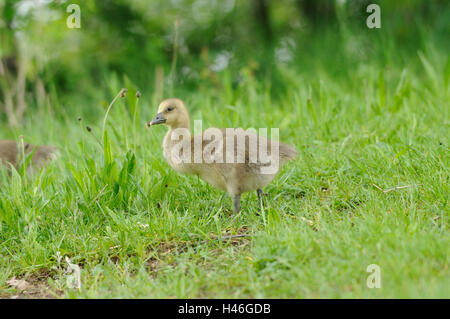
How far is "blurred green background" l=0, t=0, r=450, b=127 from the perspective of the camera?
28.5ft

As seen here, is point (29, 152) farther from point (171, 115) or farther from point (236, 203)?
point (236, 203)

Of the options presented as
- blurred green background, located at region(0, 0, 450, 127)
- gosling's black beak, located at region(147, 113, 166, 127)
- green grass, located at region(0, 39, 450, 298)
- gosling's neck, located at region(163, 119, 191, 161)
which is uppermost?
blurred green background, located at region(0, 0, 450, 127)

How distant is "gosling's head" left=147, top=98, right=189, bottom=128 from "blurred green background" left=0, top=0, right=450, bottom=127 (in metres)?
2.68

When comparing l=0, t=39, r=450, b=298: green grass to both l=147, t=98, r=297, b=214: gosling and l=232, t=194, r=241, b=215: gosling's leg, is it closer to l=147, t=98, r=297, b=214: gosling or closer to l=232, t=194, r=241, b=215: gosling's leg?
l=232, t=194, r=241, b=215: gosling's leg

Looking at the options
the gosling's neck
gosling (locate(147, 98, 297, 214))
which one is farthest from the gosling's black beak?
gosling (locate(147, 98, 297, 214))

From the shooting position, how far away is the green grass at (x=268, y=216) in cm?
344

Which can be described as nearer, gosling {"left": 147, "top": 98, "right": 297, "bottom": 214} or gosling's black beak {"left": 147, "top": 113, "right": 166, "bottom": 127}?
gosling {"left": 147, "top": 98, "right": 297, "bottom": 214}

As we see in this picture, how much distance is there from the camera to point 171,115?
498 cm

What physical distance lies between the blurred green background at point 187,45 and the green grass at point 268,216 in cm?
236

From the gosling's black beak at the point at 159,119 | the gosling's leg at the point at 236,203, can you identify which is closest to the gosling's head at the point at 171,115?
the gosling's black beak at the point at 159,119

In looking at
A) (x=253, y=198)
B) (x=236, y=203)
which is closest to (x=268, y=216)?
(x=236, y=203)

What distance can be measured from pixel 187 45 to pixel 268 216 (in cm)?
741

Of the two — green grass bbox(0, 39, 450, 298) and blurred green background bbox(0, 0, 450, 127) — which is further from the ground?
blurred green background bbox(0, 0, 450, 127)
